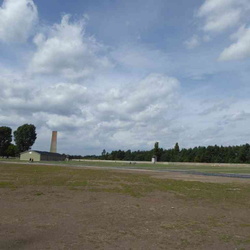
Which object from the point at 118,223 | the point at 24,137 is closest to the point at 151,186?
the point at 118,223

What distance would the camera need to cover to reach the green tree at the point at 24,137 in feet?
474

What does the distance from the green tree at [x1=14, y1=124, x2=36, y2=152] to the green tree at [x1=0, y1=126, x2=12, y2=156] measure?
2876 millimetres

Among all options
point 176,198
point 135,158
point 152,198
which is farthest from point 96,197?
point 135,158

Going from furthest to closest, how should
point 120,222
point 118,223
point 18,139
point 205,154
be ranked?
point 205,154 < point 18,139 < point 120,222 < point 118,223

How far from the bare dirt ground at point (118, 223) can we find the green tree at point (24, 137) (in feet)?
440

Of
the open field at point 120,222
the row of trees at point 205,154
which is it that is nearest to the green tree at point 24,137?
the row of trees at point 205,154

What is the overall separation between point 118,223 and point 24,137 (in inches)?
5566

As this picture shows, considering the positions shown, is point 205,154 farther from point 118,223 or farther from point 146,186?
point 118,223

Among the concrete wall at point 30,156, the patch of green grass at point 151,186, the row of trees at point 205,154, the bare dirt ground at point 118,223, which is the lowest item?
the bare dirt ground at point 118,223

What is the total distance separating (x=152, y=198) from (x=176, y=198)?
131 cm

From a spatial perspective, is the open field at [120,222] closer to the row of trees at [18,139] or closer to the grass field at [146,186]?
the grass field at [146,186]

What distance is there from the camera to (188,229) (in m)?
10.0

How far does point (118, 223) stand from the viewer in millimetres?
10672

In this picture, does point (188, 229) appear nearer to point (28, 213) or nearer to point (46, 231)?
point (46, 231)
